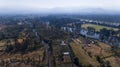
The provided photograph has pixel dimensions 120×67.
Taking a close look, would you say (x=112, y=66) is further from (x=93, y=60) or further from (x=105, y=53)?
(x=105, y=53)

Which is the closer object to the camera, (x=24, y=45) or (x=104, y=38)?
(x=24, y=45)

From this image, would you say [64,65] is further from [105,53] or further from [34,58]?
[105,53]

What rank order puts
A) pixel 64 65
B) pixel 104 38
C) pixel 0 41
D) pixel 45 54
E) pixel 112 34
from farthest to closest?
pixel 112 34, pixel 104 38, pixel 0 41, pixel 45 54, pixel 64 65

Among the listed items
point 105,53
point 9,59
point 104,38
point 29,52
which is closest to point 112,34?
point 104,38

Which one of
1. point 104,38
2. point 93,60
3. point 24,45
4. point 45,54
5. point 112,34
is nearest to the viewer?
point 93,60

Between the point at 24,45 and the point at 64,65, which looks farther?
the point at 24,45

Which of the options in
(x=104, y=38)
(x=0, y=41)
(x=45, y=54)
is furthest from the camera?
(x=104, y=38)

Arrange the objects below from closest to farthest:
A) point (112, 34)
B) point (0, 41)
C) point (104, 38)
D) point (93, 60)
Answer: point (93, 60) < point (0, 41) < point (104, 38) < point (112, 34)


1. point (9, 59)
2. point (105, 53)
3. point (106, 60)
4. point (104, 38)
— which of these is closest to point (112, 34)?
point (104, 38)
